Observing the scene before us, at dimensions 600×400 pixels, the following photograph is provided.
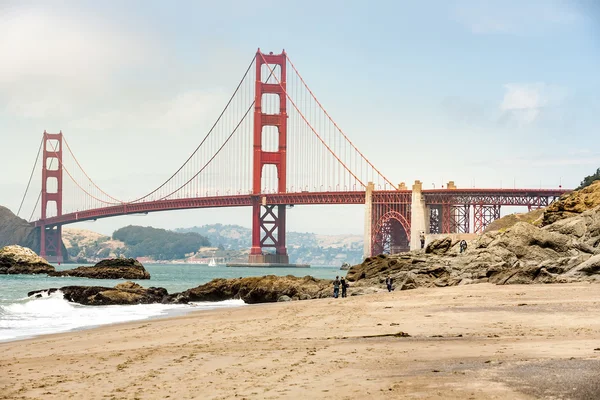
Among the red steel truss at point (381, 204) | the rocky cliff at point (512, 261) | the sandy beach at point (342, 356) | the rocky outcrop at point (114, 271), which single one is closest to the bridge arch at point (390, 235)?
the red steel truss at point (381, 204)

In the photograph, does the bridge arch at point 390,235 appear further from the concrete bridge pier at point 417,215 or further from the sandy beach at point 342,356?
the sandy beach at point 342,356

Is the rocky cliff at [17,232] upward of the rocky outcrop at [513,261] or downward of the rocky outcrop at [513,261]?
upward

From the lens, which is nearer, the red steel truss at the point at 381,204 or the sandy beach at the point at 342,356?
the sandy beach at the point at 342,356

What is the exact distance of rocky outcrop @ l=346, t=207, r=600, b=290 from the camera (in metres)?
27.3

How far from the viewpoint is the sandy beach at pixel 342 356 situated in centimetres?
988

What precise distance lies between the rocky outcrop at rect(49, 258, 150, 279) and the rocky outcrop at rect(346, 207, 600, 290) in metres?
42.0

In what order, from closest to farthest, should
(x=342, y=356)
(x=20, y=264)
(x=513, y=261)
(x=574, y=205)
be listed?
(x=342, y=356)
(x=513, y=261)
(x=574, y=205)
(x=20, y=264)

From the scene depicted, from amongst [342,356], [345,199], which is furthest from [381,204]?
[342,356]

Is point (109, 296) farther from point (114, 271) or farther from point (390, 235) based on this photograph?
point (390, 235)

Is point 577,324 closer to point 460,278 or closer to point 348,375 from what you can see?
point 348,375

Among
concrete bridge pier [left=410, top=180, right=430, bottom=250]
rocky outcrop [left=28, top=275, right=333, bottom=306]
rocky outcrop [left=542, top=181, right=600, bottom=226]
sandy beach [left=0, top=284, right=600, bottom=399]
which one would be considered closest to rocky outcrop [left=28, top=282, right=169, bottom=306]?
rocky outcrop [left=28, top=275, right=333, bottom=306]

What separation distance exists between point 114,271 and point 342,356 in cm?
6626

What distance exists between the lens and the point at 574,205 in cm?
4338

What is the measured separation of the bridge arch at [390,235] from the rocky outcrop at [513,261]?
73.7m
